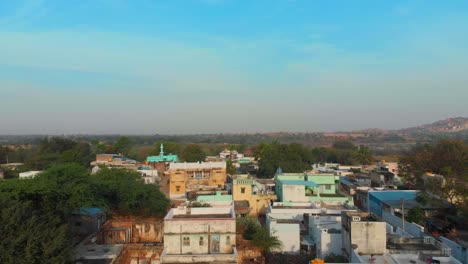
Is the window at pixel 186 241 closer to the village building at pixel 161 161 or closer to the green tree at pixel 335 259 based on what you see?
the green tree at pixel 335 259

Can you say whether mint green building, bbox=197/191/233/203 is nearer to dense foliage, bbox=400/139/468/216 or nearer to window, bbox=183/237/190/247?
window, bbox=183/237/190/247

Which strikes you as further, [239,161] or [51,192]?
[239,161]

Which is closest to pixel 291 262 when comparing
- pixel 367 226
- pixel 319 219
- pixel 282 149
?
pixel 319 219

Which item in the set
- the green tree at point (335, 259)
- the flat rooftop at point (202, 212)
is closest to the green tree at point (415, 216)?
the green tree at point (335, 259)

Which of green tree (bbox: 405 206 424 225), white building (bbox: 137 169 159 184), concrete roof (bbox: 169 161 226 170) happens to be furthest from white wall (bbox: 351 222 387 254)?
white building (bbox: 137 169 159 184)

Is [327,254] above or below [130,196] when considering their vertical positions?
below

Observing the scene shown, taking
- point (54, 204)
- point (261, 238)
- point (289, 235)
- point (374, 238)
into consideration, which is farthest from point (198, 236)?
point (54, 204)

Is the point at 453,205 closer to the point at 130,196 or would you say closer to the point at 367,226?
the point at 367,226

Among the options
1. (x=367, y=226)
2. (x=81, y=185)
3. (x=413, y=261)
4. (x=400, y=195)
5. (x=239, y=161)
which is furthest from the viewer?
(x=239, y=161)
